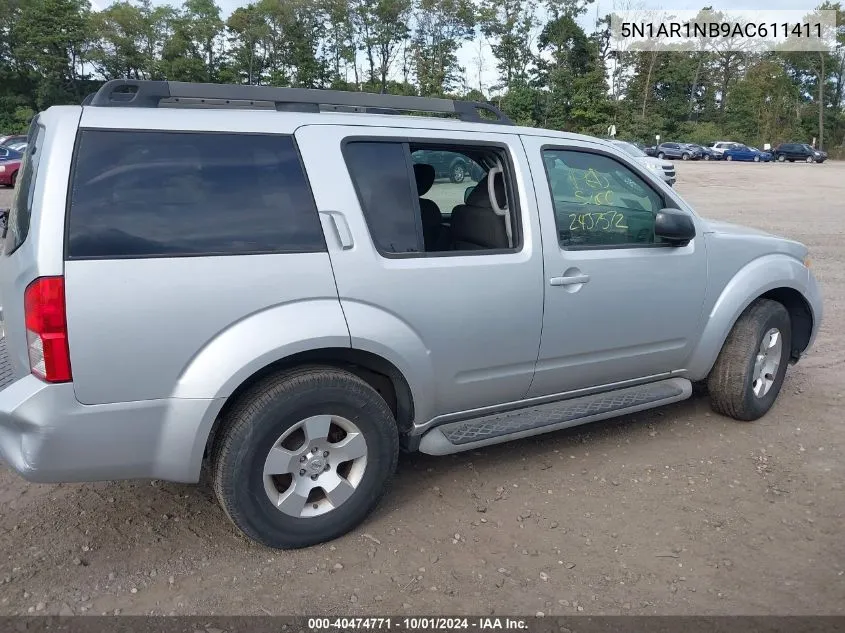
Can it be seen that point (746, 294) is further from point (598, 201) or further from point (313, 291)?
point (313, 291)

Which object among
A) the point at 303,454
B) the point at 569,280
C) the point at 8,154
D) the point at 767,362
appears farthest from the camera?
the point at 8,154

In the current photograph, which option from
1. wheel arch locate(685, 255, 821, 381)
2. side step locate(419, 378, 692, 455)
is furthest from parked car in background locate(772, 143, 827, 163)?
side step locate(419, 378, 692, 455)

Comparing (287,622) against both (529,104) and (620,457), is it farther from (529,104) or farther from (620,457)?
(529,104)

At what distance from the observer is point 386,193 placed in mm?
3254

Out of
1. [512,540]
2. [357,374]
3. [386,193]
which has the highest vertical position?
[386,193]

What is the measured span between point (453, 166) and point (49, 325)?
227 cm

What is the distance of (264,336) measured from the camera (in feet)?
9.32

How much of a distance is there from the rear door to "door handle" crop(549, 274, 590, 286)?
10 cm

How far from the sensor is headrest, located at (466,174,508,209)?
3.70 m

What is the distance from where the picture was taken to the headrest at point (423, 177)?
361cm

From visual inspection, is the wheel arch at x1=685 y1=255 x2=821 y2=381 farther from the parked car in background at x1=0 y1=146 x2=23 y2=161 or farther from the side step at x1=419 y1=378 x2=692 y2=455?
the parked car in background at x1=0 y1=146 x2=23 y2=161

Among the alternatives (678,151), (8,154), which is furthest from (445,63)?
(8,154)

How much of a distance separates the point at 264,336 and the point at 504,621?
1435 millimetres

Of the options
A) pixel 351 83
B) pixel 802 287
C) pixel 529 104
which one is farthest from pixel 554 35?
pixel 802 287
